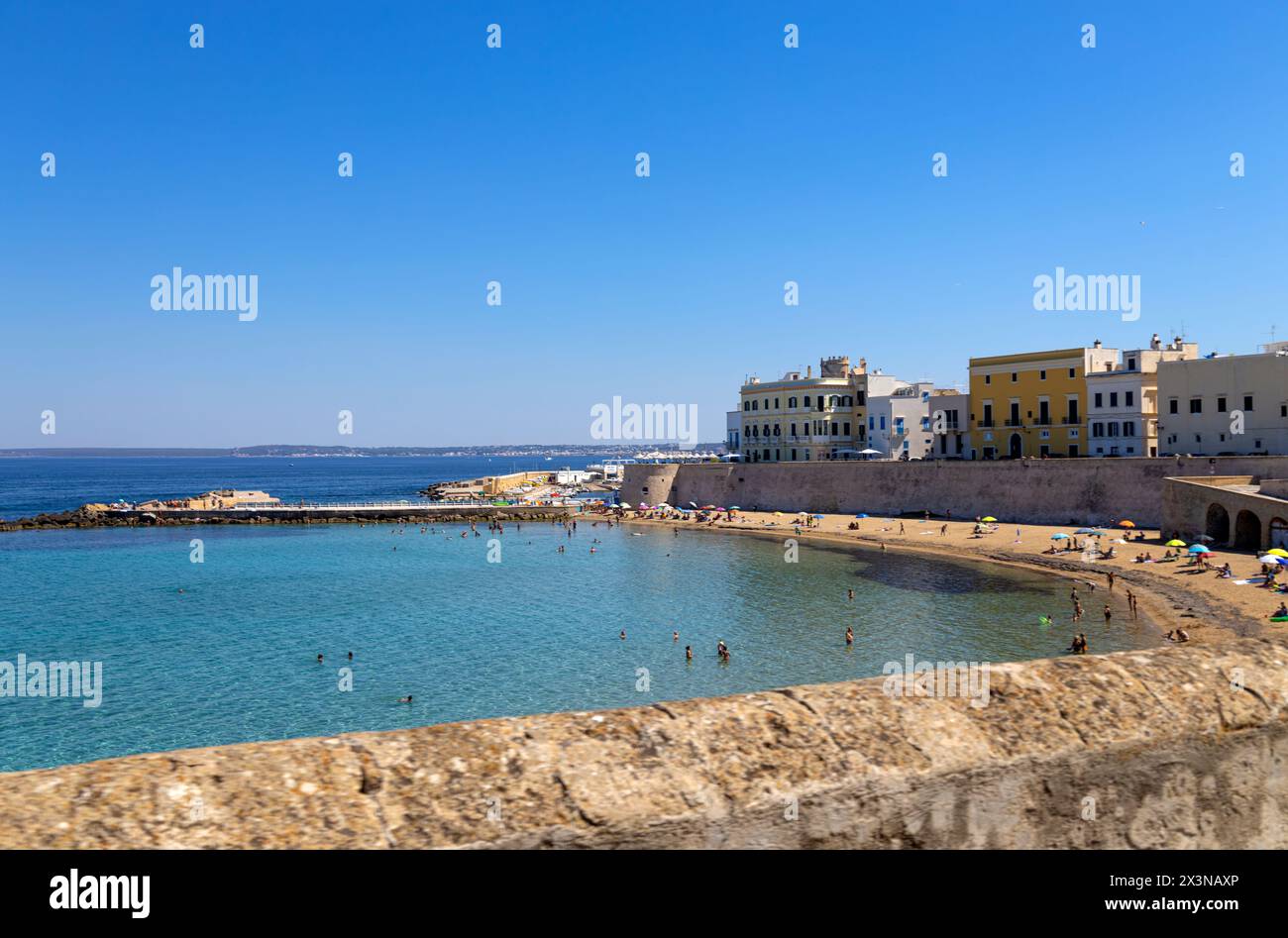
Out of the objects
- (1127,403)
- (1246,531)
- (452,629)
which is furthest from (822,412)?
(452,629)

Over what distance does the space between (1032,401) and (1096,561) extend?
20262mm

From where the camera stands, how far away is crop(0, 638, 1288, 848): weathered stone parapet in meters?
3.60

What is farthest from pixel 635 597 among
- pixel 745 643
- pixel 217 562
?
pixel 217 562

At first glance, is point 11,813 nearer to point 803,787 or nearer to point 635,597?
point 803,787

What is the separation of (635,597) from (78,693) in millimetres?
23746

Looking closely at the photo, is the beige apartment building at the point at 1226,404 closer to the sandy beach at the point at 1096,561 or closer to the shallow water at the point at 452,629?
the sandy beach at the point at 1096,561

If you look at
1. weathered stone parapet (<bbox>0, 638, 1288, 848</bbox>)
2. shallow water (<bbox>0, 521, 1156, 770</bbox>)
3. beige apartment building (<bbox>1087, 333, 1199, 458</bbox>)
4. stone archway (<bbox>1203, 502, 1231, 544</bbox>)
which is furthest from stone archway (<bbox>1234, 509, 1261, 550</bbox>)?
weathered stone parapet (<bbox>0, 638, 1288, 848</bbox>)

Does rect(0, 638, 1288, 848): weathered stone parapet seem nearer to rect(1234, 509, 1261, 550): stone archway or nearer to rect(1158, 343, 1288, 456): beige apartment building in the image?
rect(1234, 509, 1261, 550): stone archway

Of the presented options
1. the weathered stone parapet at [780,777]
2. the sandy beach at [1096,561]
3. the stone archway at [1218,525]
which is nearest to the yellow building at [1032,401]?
the sandy beach at [1096,561]

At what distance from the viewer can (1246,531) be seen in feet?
139

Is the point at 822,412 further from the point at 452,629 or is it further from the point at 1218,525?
the point at 452,629

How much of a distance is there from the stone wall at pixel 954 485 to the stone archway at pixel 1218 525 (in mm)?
4003
